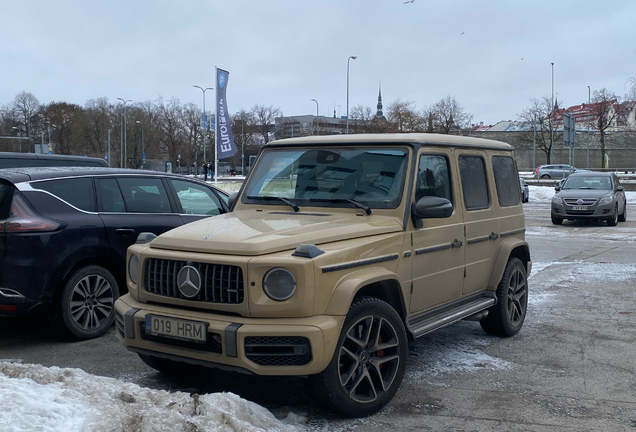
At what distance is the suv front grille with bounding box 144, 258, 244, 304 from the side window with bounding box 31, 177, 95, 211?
2299 mm

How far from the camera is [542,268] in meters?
10.9

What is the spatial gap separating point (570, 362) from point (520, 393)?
41.9 inches

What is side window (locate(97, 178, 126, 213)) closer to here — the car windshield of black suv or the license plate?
the license plate

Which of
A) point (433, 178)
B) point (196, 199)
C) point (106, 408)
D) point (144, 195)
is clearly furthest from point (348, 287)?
point (196, 199)

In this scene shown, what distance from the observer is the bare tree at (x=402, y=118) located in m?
69.3

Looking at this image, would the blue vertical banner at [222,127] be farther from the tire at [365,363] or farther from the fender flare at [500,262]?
the tire at [365,363]

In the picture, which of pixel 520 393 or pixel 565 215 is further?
pixel 565 215

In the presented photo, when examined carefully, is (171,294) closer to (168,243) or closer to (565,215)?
(168,243)

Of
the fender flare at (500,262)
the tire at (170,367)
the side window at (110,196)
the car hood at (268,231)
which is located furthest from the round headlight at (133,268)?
the fender flare at (500,262)

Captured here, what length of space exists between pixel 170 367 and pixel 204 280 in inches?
51.8

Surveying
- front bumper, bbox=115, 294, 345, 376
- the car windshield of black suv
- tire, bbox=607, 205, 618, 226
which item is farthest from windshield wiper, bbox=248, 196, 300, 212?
the car windshield of black suv

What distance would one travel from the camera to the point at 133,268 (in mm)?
4535

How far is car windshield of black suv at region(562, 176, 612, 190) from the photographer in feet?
65.9

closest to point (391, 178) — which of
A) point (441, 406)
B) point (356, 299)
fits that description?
point (356, 299)
